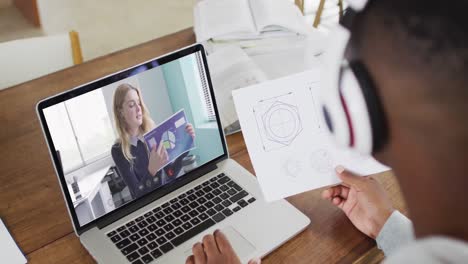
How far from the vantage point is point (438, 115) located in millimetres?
375

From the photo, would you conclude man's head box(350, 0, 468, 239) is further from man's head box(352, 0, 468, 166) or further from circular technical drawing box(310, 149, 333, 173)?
circular technical drawing box(310, 149, 333, 173)

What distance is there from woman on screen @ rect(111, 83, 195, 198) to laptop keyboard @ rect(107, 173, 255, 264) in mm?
58

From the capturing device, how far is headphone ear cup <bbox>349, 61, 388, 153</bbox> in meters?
0.45

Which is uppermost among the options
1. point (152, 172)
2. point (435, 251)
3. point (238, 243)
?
point (435, 251)

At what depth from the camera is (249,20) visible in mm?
1332

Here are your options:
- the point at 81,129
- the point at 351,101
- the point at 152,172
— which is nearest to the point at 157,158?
the point at 152,172

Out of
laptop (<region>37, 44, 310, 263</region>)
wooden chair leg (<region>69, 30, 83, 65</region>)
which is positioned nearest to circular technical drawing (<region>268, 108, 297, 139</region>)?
laptop (<region>37, 44, 310, 263</region>)

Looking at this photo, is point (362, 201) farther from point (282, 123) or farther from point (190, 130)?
point (190, 130)

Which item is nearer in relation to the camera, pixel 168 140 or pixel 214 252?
pixel 214 252

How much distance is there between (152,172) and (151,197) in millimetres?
49

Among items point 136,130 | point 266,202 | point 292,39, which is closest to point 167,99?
point 136,130

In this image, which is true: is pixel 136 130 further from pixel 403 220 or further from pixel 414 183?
pixel 414 183

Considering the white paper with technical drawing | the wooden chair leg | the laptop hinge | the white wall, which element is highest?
the wooden chair leg

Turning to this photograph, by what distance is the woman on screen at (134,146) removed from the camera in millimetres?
909
